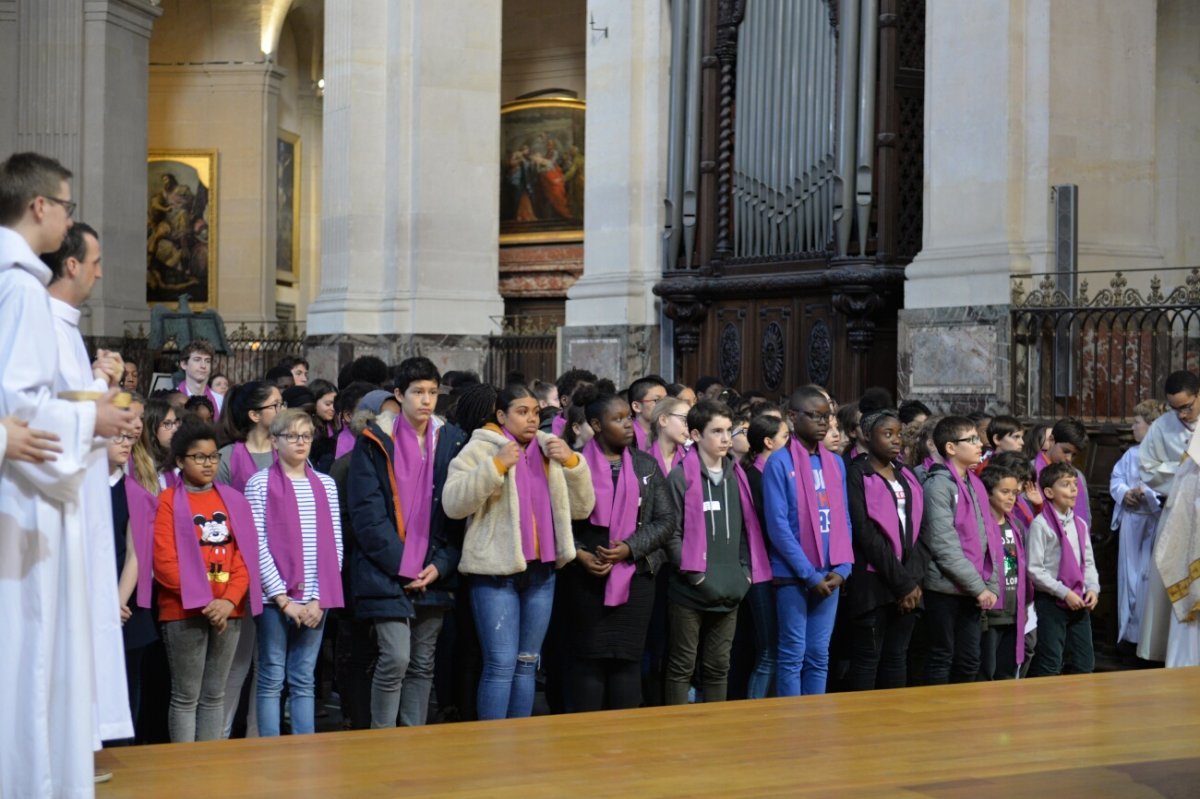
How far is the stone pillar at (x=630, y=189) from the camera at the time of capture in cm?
1717

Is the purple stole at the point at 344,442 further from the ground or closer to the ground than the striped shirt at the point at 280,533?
further from the ground

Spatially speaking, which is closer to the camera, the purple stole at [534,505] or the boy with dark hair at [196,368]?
the purple stole at [534,505]

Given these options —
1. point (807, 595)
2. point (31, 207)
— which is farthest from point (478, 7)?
point (31, 207)

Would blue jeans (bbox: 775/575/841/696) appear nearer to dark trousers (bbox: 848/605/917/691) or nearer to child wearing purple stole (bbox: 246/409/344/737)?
dark trousers (bbox: 848/605/917/691)

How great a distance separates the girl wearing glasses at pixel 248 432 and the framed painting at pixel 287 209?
22.0 meters

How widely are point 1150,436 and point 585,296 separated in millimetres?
8199

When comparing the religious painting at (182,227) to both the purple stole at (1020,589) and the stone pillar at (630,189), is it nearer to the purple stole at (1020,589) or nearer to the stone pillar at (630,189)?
the stone pillar at (630,189)

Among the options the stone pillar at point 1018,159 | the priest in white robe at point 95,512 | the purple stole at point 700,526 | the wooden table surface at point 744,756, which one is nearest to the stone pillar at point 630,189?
the stone pillar at point 1018,159

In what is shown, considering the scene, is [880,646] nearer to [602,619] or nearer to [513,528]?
[602,619]

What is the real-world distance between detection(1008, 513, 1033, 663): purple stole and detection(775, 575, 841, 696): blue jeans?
1075 millimetres

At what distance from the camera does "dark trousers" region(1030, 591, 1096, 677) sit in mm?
9000

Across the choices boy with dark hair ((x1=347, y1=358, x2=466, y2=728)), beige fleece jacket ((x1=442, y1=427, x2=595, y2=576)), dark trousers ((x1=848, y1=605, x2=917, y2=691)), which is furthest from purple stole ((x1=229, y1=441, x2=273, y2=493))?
dark trousers ((x1=848, y1=605, x2=917, y2=691))

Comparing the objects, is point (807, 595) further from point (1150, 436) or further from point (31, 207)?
point (31, 207)

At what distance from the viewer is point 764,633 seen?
8.38 metres
